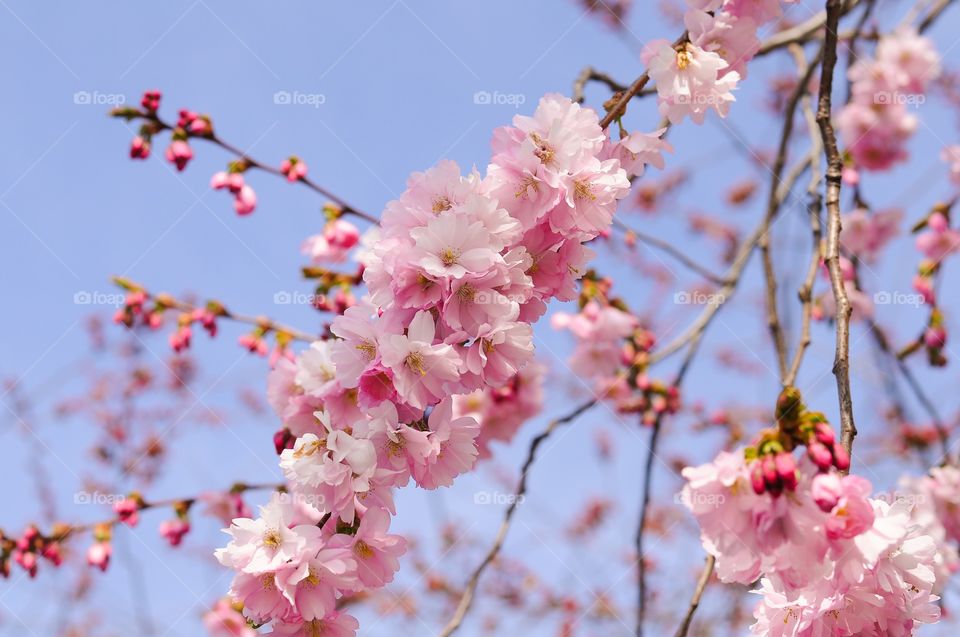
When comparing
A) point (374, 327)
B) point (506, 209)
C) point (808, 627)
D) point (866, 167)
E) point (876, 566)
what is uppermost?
point (866, 167)

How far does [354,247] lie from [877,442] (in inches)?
219

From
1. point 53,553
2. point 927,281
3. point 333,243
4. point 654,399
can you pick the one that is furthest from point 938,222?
point 53,553

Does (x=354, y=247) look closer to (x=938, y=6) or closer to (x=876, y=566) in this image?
(x=876, y=566)

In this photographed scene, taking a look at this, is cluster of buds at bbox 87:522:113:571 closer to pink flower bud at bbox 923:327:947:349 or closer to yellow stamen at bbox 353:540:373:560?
yellow stamen at bbox 353:540:373:560

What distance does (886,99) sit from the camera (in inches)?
221

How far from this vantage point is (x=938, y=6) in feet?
12.7

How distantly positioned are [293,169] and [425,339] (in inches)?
77.7

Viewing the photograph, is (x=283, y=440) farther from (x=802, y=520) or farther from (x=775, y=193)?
(x=775, y=193)

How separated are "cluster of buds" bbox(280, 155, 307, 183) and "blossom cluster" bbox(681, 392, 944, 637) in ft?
7.84

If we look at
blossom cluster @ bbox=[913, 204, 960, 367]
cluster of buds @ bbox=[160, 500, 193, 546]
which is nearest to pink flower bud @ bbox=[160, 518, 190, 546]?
cluster of buds @ bbox=[160, 500, 193, 546]

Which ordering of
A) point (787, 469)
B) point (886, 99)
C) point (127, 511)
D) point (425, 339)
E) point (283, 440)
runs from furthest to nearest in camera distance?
1. point (886, 99)
2. point (127, 511)
3. point (283, 440)
4. point (425, 339)
5. point (787, 469)

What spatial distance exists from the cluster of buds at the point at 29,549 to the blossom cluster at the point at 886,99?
5.30m

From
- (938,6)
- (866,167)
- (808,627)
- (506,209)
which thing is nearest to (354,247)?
(506,209)

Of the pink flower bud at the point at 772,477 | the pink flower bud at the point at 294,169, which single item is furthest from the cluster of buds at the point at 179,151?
the pink flower bud at the point at 772,477
